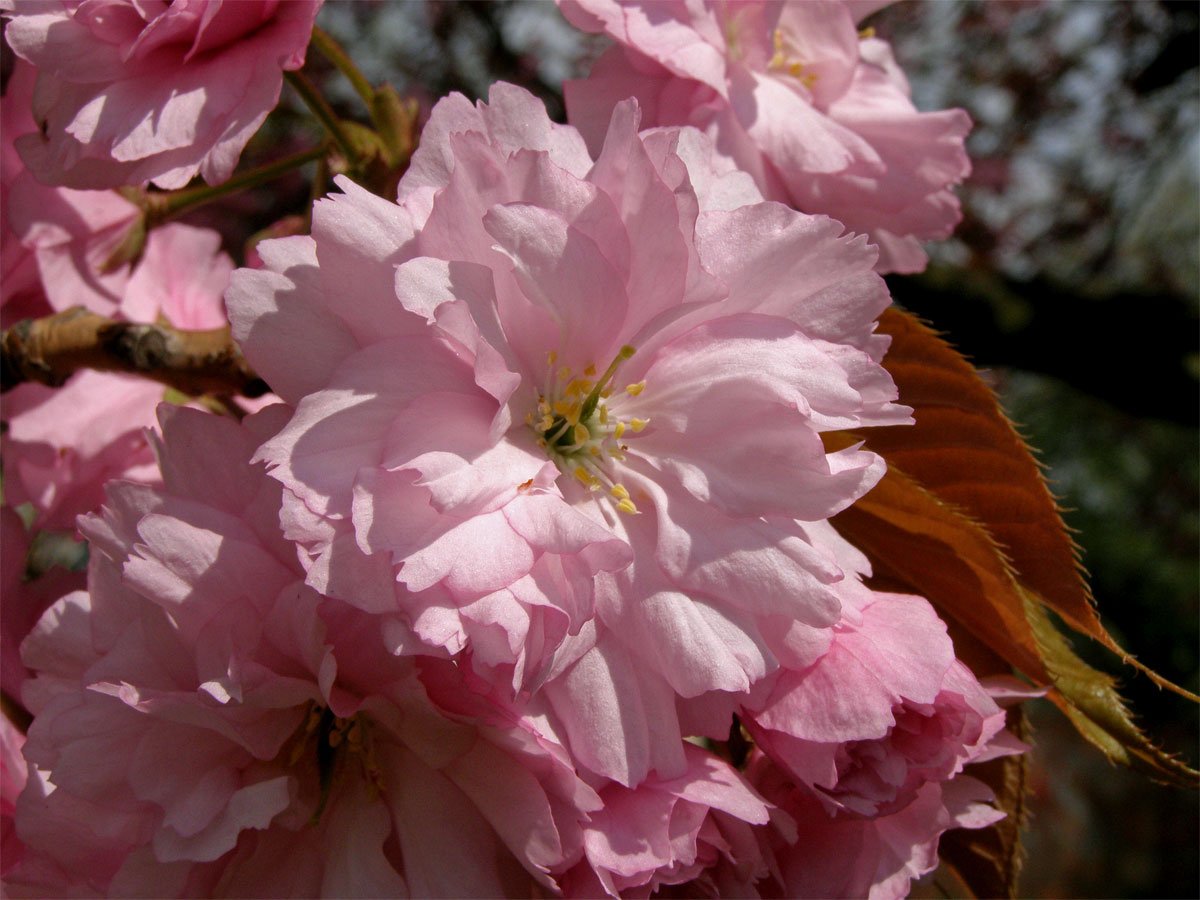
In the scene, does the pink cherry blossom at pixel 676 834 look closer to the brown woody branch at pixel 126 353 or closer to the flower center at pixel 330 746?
the flower center at pixel 330 746

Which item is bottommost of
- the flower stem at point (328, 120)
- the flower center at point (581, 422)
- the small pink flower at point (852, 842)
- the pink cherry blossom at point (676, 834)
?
the small pink flower at point (852, 842)

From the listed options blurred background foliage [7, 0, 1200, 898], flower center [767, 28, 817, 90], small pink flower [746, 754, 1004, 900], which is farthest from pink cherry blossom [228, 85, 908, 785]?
blurred background foliage [7, 0, 1200, 898]

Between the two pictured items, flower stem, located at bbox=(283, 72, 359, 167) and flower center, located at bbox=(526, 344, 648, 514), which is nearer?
flower center, located at bbox=(526, 344, 648, 514)

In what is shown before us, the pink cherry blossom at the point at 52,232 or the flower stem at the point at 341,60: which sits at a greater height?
the flower stem at the point at 341,60

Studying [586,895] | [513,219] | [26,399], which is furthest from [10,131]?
[586,895]

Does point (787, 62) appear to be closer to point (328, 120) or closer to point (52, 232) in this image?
point (328, 120)

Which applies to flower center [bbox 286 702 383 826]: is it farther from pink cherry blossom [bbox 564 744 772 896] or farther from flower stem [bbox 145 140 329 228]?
flower stem [bbox 145 140 329 228]

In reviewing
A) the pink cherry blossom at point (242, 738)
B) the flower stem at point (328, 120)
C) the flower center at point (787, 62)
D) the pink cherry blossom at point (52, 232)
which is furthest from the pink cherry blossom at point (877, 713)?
the pink cherry blossom at point (52, 232)

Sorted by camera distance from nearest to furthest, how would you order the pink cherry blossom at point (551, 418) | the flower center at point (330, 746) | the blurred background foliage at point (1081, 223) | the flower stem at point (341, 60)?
the pink cherry blossom at point (551, 418), the flower center at point (330, 746), the flower stem at point (341, 60), the blurred background foliage at point (1081, 223)
